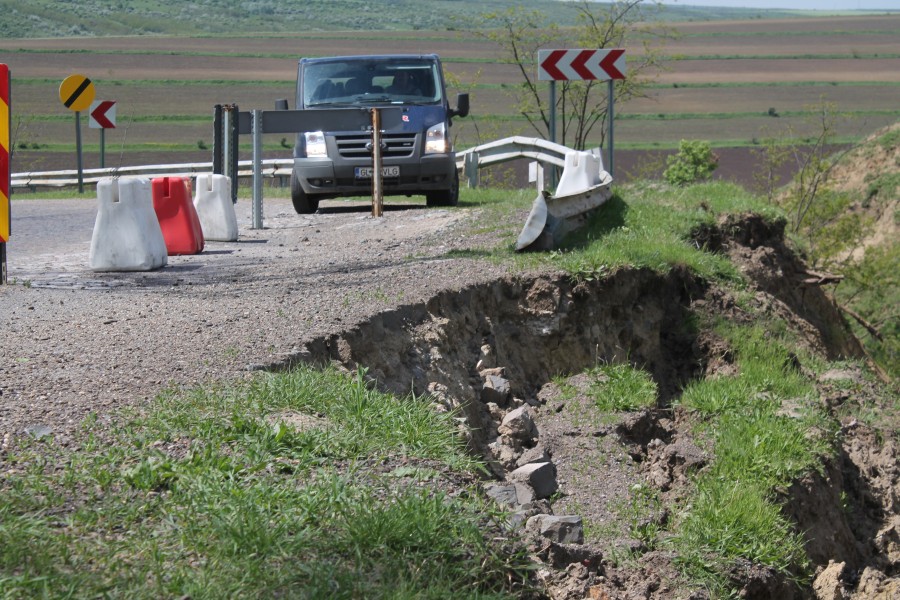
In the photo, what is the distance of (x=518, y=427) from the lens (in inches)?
278

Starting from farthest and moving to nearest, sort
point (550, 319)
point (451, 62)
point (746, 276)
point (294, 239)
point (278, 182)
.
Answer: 1. point (451, 62)
2. point (278, 182)
3. point (294, 239)
4. point (746, 276)
5. point (550, 319)

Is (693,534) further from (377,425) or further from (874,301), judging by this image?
(874,301)

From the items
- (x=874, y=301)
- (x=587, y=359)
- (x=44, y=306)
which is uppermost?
(x=44, y=306)

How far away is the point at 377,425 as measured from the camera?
16.4 ft

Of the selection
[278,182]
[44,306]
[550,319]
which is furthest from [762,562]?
[278,182]

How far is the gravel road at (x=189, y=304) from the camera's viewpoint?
18.0ft

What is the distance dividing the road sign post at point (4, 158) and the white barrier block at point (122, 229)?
1.20 metres

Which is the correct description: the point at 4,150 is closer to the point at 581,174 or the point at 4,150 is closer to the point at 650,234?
the point at 650,234

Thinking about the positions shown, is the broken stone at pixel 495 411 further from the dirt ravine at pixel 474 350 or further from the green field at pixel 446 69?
the green field at pixel 446 69

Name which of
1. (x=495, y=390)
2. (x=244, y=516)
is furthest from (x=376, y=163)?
(x=244, y=516)

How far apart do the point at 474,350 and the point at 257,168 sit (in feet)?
23.3

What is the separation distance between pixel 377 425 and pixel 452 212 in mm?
9215

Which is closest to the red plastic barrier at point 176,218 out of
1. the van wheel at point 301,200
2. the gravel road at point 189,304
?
the gravel road at point 189,304

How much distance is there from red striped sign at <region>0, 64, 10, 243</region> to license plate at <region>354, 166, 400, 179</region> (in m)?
7.14
